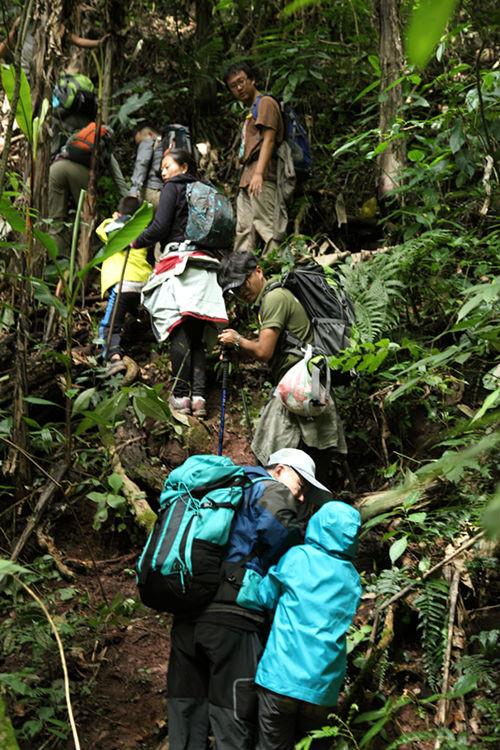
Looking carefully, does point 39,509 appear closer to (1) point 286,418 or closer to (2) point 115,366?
(1) point 286,418

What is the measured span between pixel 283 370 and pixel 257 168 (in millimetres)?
3244

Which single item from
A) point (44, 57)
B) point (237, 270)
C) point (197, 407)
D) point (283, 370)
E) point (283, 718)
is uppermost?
point (44, 57)

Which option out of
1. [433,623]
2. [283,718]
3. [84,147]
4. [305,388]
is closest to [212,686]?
[283,718]

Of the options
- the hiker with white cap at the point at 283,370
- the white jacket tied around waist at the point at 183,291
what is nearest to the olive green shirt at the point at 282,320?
the hiker with white cap at the point at 283,370

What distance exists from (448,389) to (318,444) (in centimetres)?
134

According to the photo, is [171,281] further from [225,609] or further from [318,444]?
[225,609]

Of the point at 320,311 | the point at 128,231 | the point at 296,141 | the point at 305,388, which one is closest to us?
the point at 128,231

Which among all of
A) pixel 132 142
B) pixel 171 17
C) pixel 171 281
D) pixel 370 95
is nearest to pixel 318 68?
pixel 370 95

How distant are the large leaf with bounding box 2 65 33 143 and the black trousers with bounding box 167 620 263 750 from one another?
2.67 meters

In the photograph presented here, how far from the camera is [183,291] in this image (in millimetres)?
6219

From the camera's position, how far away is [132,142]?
406 inches

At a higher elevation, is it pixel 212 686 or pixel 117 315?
pixel 117 315

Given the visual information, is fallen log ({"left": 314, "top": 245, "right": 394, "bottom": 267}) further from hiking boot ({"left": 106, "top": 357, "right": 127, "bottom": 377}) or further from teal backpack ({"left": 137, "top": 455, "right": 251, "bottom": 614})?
teal backpack ({"left": 137, "top": 455, "right": 251, "bottom": 614})

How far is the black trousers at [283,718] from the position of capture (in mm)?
3182
